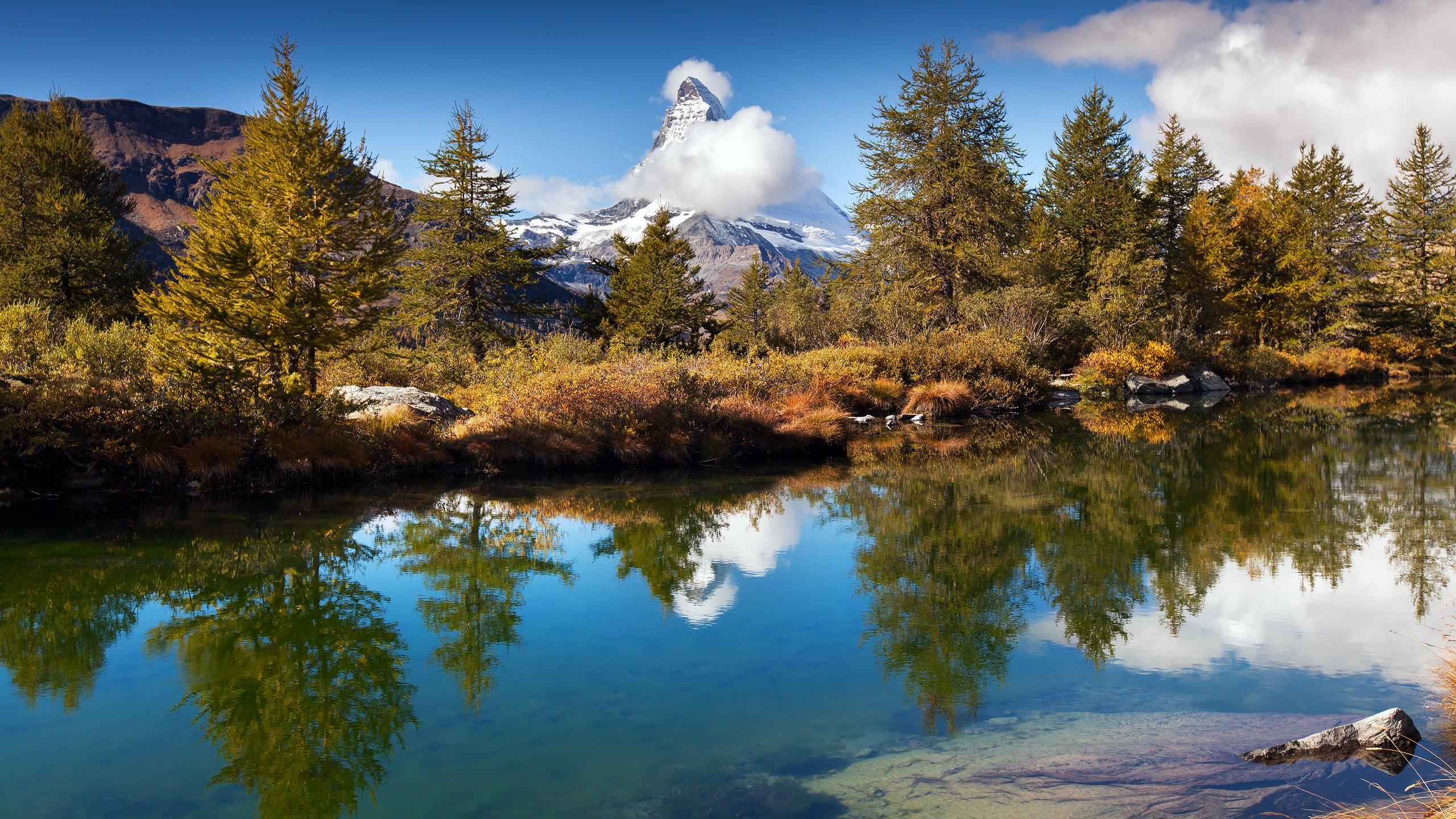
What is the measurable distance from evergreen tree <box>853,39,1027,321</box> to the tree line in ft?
0.36

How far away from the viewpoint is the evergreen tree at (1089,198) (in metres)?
38.8

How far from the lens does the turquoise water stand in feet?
15.5

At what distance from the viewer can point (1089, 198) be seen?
39281mm

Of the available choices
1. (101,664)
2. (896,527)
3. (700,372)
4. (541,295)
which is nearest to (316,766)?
(101,664)

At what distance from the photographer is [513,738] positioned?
210 inches

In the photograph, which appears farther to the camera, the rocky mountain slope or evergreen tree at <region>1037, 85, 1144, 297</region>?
the rocky mountain slope

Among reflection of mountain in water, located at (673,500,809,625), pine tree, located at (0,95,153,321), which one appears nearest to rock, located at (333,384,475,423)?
reflection of mountain in water, located at (673,500,809,625)

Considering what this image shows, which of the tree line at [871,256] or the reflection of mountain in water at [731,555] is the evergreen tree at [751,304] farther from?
the reflection of mountain in water at [731,555]

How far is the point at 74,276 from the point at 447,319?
44.0ft

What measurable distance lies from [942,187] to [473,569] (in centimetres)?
2815

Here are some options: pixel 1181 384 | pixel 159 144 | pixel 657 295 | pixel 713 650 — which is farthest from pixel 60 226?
pixel 159 144

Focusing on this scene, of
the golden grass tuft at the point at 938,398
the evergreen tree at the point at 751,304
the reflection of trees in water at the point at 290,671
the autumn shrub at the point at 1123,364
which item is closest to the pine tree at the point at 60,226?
the reflection of trees in water at the point at 290,671

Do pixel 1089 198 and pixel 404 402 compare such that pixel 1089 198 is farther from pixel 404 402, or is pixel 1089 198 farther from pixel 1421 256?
pixel 404 402

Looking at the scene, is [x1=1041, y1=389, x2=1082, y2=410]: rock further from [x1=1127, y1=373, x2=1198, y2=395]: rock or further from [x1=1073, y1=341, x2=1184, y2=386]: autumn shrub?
[x1=1127, y1=373, x2=1198, y2=395]: rock
